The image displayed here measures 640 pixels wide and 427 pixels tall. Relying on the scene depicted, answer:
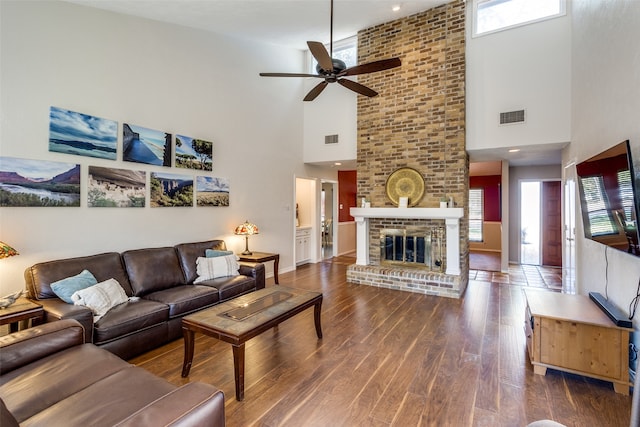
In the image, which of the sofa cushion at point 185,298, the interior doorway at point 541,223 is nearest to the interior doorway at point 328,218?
the sofa cushion at point 185,298

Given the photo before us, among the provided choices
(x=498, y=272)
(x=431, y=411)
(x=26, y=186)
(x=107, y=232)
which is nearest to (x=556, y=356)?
(x=431, y=411)

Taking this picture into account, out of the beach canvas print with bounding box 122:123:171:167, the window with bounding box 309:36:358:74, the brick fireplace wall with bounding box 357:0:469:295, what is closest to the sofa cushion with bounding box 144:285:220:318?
the beach canvas print with bounding box 122:123:171:167

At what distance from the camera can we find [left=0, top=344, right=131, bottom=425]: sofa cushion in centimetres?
149

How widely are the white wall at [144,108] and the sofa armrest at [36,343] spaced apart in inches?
55.9

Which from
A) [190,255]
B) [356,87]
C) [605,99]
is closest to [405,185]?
[356,87]

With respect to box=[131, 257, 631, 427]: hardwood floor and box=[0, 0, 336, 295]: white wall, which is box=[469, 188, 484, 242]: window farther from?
box=[0, 0, 336, 295]: white wall

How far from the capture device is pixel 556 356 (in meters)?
2.45

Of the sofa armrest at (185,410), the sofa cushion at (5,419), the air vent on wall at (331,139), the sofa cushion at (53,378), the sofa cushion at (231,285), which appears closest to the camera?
the sofa cushion at (5,419)

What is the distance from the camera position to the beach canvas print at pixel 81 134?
3.05 metres

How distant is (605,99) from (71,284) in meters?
5.52

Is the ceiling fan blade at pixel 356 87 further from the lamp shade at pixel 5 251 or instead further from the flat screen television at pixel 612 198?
the lamp shade at pixel 5 251

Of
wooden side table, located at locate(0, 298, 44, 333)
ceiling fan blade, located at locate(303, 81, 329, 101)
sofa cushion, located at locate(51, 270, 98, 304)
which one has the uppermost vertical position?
ceiling fan blade, located at locate(303, 81, 329, 101)

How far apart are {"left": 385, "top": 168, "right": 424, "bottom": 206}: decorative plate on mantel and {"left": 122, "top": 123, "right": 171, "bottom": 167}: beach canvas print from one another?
3734mm

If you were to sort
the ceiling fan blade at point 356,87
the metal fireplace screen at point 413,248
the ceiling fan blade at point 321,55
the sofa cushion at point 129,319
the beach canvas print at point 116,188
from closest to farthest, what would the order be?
the sofa cushion at point 129,319
the ceiling fan blade at point 321,55
the beach canvas print at point 116,188
the ceiling fan blade at point 356,87
the metal fireplace screen at point 413,248
